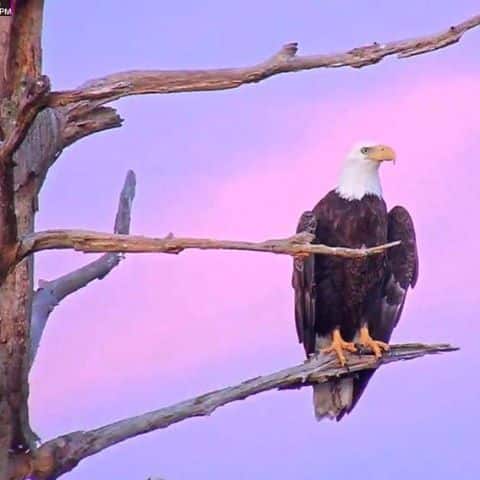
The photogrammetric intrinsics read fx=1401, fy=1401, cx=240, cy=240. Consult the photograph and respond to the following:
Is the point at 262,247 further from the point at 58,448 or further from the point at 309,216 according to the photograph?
the point at 309,216

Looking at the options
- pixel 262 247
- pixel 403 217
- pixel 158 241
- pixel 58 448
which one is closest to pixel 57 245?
pixel 158 241

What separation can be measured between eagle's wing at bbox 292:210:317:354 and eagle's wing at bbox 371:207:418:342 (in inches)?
21.5

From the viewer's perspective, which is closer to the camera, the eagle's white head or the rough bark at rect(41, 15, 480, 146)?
the rough bark at rect(41, 15, 480, 146)

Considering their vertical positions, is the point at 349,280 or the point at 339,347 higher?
the point at 349,280

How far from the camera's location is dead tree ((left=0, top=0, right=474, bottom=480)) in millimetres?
4379

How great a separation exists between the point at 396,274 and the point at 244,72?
15.3 feet

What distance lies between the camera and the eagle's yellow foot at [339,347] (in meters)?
7.81

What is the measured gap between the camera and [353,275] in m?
8.63

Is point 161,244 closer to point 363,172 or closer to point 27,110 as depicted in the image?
point 27,110

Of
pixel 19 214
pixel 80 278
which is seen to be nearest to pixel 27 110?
pixel 19 214

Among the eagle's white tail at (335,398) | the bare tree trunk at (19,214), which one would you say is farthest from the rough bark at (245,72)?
the eagle's white tail at (335,398)

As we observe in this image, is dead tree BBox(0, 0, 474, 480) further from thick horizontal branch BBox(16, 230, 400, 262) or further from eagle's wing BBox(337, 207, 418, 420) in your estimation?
eagle's wing BBox(337, 207, 418, 420)

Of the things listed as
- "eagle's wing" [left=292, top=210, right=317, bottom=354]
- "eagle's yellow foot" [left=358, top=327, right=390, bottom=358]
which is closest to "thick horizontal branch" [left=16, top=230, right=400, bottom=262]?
"eagle's yellow foot" [left=358, top=327, right=390, bottom=358]

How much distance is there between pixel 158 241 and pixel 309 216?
423 cm
